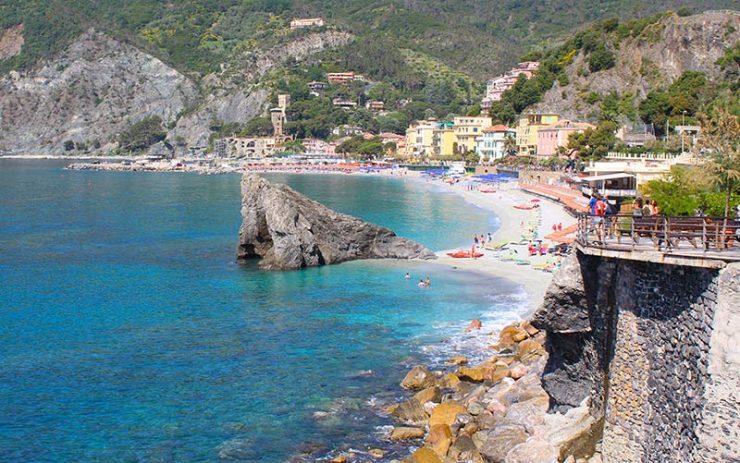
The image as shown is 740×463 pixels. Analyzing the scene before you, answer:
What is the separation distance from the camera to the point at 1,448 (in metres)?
21.5

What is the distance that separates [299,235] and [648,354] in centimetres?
3312

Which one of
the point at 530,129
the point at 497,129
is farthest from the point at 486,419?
the point at 497,129

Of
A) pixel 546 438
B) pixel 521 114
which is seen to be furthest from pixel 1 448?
pixel 521 114

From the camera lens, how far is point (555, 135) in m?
121

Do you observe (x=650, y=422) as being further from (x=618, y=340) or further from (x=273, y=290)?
(x=273, y=290)

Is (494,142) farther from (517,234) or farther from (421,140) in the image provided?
(517,234)

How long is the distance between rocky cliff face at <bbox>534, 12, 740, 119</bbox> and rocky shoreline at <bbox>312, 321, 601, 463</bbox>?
101 meters

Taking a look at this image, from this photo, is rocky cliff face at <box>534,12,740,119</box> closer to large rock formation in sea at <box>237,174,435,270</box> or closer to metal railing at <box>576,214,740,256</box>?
large rock formation in sea at <box>237,174,435,270</box>

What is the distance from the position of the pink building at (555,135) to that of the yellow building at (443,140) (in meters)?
37.7

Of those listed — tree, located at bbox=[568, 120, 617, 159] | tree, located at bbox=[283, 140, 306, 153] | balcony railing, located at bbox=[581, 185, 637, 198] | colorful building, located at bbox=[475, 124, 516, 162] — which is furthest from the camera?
tree, located at bbox=[283, 140, 306, 153]

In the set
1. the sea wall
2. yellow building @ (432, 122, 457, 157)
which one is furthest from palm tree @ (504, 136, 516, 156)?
the sea wall

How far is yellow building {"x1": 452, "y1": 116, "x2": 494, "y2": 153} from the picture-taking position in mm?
153750

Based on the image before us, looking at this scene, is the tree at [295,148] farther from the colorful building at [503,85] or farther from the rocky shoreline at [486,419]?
the rocky shoreline at [486,419]

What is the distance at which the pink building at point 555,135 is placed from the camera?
117312mm
